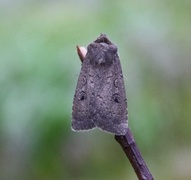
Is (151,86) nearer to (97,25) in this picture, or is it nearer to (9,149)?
(97,25)

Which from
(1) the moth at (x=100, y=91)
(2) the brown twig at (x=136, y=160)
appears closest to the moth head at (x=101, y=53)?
(1) the moth at (x=100, y=91)

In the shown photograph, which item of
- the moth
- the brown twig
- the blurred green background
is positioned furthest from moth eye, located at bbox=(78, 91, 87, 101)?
the blurred green background

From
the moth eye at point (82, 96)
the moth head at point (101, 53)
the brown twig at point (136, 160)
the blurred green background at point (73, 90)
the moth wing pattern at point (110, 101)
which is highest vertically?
the blurred green background at point (73, 90)

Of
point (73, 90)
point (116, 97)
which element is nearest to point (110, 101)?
point (116, 97)

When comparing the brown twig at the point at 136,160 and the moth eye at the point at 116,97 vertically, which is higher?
the moth eye at the point at 116,97

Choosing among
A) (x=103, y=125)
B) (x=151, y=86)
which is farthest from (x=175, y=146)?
(x=103, y=125)

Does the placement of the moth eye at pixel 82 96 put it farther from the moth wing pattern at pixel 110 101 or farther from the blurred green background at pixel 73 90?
the blurred green background at pixel 73 90
